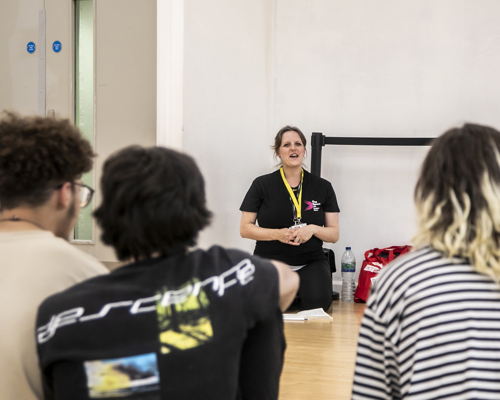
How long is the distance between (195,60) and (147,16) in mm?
1434

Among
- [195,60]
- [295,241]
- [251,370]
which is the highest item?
[195,60]

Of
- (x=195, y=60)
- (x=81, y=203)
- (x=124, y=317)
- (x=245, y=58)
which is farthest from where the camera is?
(x=245, y=58)

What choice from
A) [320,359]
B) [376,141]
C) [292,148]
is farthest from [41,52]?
[320,359]

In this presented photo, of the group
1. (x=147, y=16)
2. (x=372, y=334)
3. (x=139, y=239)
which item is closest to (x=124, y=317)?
(x=139, y=239)

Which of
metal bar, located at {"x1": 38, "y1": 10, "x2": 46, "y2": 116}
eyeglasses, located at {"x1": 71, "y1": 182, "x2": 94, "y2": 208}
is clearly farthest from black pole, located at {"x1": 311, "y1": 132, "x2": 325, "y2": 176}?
eyeglasses, located at {"x1": 71, "y1": 182, "x2": 94, "y2": 208}

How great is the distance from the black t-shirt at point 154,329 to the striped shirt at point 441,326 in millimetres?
235

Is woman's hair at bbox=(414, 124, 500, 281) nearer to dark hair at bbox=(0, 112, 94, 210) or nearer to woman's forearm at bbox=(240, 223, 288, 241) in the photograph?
dark hair at bbox=(0, 112, 94, 210)

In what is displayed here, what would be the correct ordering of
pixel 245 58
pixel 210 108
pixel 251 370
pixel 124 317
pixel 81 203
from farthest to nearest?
pixel 245 58
pixel 210 108
pixel 81 203
pixel 251 370
pixel 124 317

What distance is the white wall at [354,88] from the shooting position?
397 cm

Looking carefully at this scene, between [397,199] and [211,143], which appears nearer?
[211,143]

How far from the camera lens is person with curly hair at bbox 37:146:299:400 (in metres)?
0.75

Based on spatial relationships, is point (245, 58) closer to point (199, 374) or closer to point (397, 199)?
point (397, 199)

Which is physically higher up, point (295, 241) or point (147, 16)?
point (147, 16)

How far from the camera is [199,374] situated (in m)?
0.76
